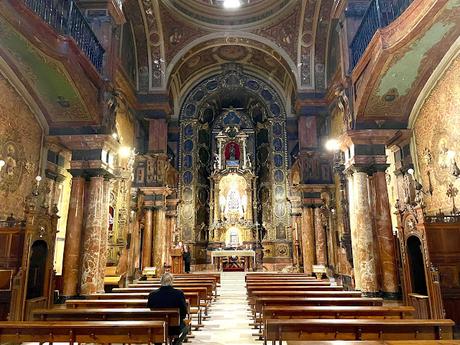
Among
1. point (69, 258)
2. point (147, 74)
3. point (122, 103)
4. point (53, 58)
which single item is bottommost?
point (69, 258)

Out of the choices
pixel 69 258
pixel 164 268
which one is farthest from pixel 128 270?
pixel 69 258

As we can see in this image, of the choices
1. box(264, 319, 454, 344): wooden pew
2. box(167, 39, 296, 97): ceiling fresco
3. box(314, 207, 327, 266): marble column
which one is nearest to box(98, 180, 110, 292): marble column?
box(264, 319, 454, 344): wooden pew

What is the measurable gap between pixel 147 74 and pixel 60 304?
1055cm

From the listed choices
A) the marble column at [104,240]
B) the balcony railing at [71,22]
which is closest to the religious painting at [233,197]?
the marble column at [104,240]

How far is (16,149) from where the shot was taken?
328 inches

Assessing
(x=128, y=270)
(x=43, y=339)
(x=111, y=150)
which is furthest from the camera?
(x=128, y=270)

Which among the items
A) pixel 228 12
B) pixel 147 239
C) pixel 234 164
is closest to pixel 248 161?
pixel 234 164

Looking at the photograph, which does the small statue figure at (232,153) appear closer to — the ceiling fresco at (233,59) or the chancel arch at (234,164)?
the chancel arch at (234,164)

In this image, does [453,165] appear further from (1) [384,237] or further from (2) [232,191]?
(2) [232,191]

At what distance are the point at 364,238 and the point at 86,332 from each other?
7018 millimetres

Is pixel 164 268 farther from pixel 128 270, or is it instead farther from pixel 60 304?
pixel 60 304

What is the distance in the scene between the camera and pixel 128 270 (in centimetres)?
1258

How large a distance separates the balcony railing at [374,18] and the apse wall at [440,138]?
169 centimetres

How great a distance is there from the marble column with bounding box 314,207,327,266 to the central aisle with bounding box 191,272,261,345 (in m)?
4.83
